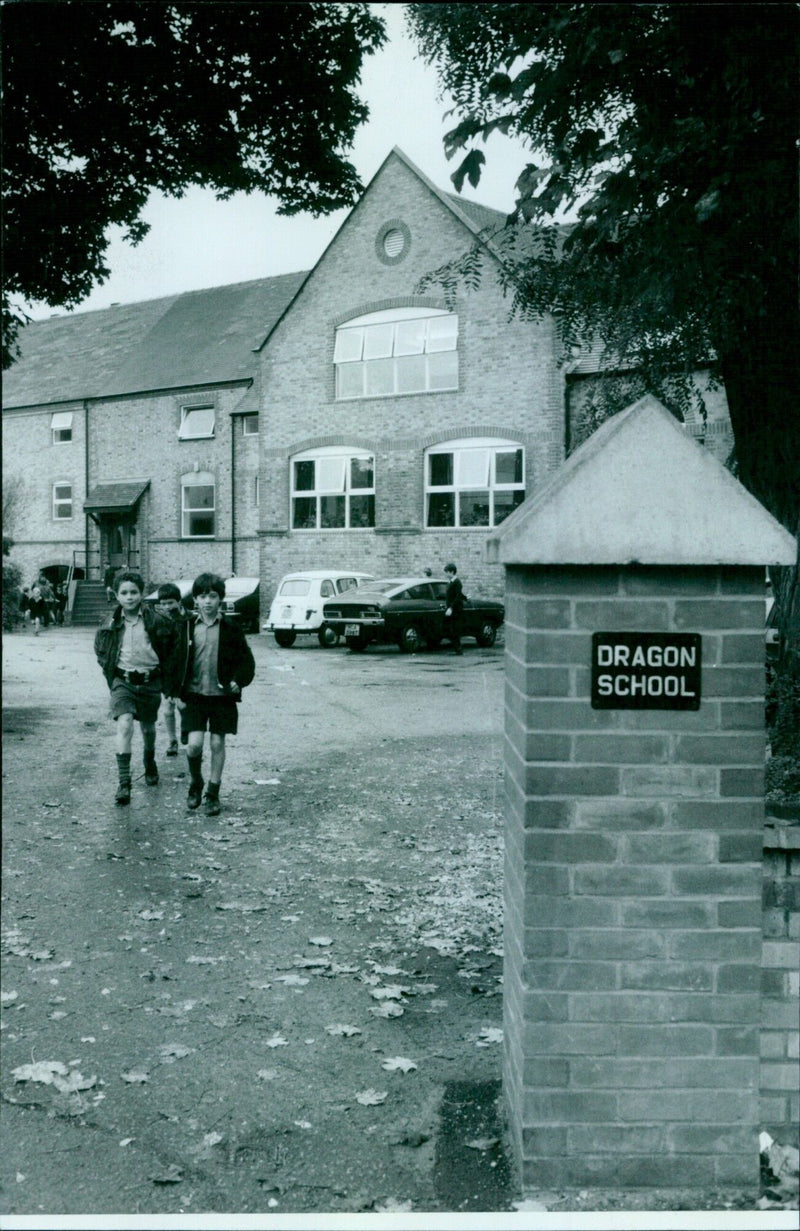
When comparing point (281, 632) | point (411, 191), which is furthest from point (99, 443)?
point (281, 632)

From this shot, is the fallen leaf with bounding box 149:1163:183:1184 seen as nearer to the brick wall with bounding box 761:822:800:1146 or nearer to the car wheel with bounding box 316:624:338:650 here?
the brick wall with bounding box 761:822:800:1146

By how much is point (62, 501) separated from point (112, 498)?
47 centimetres

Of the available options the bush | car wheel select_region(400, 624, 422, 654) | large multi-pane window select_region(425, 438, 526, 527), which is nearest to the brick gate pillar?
the bush

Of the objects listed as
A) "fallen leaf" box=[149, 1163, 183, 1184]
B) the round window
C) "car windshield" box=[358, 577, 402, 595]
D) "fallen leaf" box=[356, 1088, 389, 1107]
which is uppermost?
the round window

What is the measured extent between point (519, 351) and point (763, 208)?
61.0ft

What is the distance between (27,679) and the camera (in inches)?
Result: 611

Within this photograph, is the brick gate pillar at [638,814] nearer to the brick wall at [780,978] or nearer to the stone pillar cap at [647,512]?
the stone pillar cap at [647,512]

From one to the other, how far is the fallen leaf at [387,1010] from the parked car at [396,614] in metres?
16.2

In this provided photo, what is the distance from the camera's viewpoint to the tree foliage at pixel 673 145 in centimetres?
432

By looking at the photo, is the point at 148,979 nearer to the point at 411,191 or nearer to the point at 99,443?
the point at 99,443

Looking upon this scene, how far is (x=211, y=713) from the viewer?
7.09m

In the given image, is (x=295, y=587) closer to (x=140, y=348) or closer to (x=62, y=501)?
(x=140, y=348)

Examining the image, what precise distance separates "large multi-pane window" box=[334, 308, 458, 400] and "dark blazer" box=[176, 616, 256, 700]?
13.9 m

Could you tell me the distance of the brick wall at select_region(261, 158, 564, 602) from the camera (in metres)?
21.0
